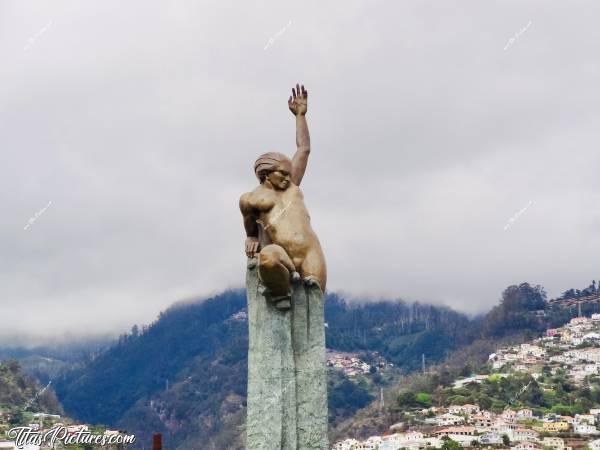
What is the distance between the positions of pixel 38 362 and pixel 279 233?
99251 mm

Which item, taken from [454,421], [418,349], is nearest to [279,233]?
[454,421]

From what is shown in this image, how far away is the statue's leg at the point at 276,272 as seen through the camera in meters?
8.62

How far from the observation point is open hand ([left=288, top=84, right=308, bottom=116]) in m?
9.79

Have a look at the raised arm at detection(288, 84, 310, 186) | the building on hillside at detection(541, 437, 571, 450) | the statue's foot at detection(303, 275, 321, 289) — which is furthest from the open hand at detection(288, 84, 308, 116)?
the building on hillside at detection(541, 437, 571, 450)

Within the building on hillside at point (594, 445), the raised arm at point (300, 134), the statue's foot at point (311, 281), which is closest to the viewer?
the statue's foot at point (311, 281)

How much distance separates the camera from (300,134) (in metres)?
9.72

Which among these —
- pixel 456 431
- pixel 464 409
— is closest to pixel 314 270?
pixel 456 431

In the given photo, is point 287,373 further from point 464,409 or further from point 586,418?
point 586,418

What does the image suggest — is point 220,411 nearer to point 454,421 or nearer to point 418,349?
point 454,421

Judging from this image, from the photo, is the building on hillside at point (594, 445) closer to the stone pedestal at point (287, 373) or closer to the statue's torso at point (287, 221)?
the stone pedestal at point (287, 373)

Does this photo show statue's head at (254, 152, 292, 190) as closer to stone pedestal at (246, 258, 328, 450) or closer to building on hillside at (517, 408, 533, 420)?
stone pedestal at (246, 258, 328, 450)

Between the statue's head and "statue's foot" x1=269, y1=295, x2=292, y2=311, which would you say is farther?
the statue's head

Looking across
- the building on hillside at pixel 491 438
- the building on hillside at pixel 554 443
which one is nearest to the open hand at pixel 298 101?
the building on hillside at pixel 491 438

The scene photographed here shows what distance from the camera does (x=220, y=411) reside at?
74312 millimetres
